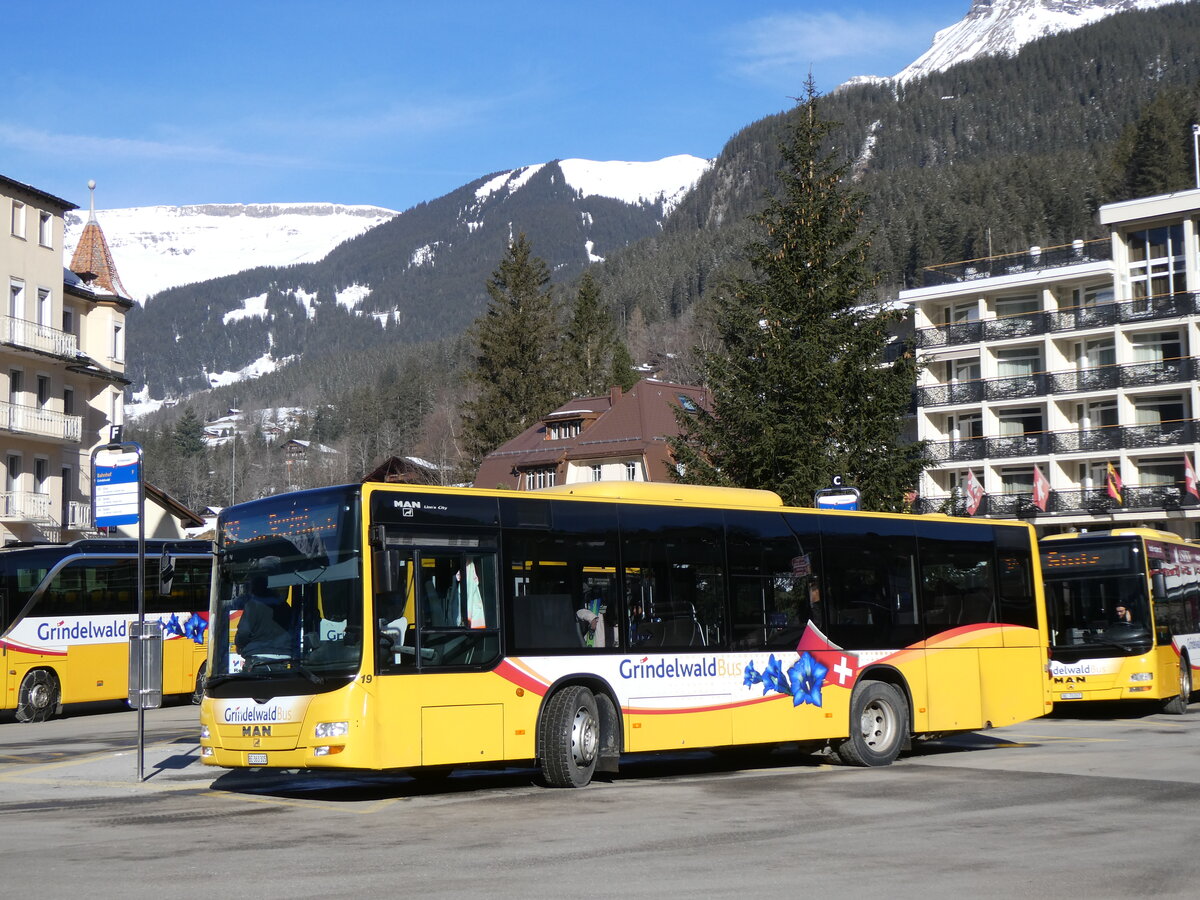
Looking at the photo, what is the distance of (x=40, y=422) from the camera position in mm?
50281

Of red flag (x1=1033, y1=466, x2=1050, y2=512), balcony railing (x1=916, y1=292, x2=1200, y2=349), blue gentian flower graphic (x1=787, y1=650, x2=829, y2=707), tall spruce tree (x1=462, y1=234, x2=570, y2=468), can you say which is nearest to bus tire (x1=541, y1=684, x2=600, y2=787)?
blue gentian flower graphic (x1=787, y1=650, x2=829, y2=707)

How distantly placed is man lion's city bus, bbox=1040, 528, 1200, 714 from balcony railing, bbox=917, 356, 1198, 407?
41113mm

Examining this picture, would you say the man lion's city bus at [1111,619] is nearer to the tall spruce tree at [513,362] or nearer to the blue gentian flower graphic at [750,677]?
the blue gentian flower graphic at [750,677]

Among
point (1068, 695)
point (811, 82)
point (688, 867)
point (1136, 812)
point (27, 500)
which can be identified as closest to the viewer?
point (688, 867)

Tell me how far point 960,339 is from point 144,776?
200 feet

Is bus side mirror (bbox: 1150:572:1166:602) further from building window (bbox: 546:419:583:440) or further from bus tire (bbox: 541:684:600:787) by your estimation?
building window (bbox: 546:419:583:440)

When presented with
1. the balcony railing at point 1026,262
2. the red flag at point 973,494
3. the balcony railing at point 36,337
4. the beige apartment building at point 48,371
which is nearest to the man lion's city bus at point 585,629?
the beige apartment building at point 48,371

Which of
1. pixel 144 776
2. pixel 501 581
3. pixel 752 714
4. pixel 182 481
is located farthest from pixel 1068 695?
pixel 182 481

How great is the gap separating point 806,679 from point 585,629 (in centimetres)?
330

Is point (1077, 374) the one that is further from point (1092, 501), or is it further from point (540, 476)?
point (540, 476)

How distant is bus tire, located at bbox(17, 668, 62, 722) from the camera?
27328mm

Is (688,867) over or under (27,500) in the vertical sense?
under

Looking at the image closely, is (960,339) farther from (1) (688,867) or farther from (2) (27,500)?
(1) (688,867)

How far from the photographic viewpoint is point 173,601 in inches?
1180
